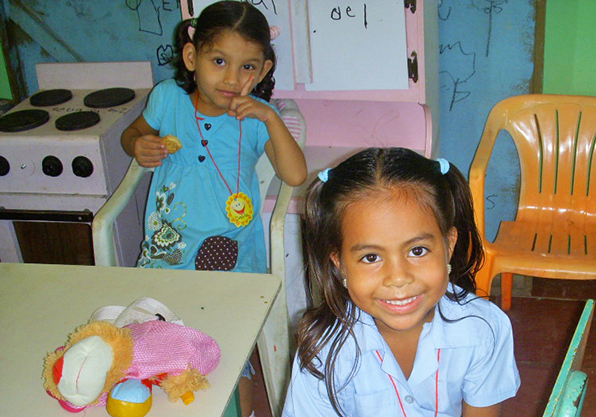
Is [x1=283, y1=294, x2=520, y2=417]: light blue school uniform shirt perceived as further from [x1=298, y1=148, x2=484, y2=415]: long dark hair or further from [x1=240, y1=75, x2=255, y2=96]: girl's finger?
[x1=240, y1=75, x2=255, y2=96]: girl's finger

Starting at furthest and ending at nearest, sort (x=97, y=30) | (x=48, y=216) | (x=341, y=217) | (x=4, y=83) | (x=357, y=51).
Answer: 1. (x=4, y=83)
2. (x=97, y=30)
3. (x=48, y=216)
4. (x=357, y=51)
5. (x=341, y=217)

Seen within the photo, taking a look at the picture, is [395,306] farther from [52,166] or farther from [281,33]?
[52,166]

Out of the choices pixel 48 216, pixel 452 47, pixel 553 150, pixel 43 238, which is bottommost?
pixel 43 238

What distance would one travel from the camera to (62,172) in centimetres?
231

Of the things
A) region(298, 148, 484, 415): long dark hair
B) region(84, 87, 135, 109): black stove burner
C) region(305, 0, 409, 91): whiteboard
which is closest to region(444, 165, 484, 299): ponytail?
region(298, 148, 484, 415): long dark hair

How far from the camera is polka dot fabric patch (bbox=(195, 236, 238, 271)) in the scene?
1.87m

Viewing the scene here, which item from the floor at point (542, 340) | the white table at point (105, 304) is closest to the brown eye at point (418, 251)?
the white table at point (105, 304)

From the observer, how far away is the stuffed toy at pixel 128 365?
104cm

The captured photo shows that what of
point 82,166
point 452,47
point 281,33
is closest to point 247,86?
point 281,33

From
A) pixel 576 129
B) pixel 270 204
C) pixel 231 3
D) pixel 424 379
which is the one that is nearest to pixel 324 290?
pixel 424 379

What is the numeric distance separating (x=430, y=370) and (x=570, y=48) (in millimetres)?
1583

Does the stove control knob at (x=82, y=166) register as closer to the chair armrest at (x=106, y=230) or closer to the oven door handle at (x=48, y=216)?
the oven door handle at (x=48, y=216)

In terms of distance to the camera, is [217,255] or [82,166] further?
[82,166]

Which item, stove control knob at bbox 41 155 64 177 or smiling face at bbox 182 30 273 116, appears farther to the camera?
stove control knob at bbox 41 155 64 177
